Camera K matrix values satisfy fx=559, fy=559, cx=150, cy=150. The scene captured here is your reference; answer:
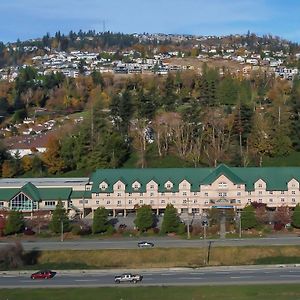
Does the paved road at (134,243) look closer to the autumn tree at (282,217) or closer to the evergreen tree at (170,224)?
the evergreen tree at (170,224)

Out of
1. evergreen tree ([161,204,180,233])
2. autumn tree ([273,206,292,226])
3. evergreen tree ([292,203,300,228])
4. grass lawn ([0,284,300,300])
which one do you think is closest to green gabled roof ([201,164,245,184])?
autumn tree ([273,206,292,226])

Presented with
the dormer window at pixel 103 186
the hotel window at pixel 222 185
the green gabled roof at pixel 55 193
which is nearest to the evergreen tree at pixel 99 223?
the dormer window at pixel 103 186

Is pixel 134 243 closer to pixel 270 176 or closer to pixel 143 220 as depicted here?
pixel 143 220

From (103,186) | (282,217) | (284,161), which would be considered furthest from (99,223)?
(284,161)

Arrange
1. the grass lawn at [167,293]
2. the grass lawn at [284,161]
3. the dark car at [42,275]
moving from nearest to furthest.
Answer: the grass lawn at [167,293], the dark car at [42,275], the grass lawn at [284,161]

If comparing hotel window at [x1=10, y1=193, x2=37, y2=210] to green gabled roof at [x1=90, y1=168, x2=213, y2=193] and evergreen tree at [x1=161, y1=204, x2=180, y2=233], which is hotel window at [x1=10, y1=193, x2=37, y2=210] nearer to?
green gabled roof at [x1=90, y1=168, x2=213, y2=193]
